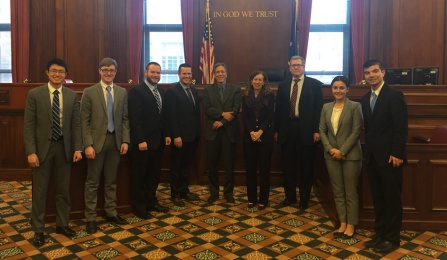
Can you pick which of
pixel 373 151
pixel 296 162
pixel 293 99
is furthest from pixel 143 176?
pixel 373 151

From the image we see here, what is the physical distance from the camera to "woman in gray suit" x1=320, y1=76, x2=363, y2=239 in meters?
3.29

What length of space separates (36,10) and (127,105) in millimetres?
4823

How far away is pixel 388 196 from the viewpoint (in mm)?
3088

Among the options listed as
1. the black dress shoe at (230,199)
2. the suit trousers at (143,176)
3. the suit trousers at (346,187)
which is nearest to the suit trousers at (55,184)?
the suit trousers at (143,176)

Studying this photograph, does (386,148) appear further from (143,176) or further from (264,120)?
(143,176)

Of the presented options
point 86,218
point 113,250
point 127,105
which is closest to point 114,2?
point 127,105

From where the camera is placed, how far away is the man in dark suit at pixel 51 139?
3.15 metres

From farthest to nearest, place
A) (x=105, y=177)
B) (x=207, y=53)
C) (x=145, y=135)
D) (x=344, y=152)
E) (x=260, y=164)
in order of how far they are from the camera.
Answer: (x=207, y=53) < (x=260, y=164) < (x=145, y=135) < (x=105, y=177) < (x=344, y=152)

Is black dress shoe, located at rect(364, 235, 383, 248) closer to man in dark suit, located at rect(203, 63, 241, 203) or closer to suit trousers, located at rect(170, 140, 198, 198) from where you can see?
man in dark suit, located at rect(203, 63, 241, 203)

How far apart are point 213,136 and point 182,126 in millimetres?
368

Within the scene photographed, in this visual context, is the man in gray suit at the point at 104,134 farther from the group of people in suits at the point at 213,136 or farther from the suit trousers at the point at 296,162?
the suit trousers at the point at 296,162

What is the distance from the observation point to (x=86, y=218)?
3529mm

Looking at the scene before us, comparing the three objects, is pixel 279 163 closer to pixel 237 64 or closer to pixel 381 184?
pixel 381 184

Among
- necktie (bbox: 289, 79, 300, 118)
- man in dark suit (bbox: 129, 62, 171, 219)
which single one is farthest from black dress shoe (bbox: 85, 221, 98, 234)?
necktie (bbox: 289, 79, 300, 118)
